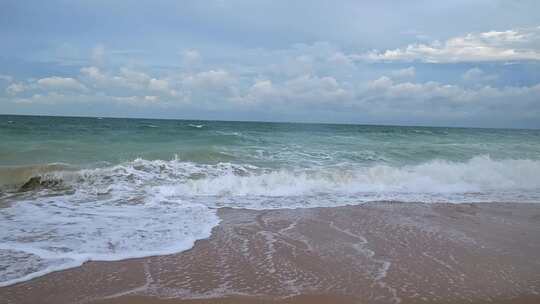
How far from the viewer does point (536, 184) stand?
12047 millimetres

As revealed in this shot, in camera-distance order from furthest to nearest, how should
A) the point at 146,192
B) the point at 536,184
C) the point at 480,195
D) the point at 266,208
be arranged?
the point at 536,184 < the point at 480,195 < the point at 146,192 < the point at 266,208

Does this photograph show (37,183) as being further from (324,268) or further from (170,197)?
(324,268)

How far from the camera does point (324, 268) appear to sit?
4.52m

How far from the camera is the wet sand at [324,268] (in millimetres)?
3791

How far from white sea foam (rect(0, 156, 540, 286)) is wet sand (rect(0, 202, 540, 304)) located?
1.66ft

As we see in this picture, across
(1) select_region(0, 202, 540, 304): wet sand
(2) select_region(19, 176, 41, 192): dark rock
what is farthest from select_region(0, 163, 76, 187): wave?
(1) select_region(0, 202, 540, 304): wet sand

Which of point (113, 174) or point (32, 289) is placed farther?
point (113, 174)

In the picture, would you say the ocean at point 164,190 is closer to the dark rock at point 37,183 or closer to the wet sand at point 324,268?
the dark rock at point 37,183

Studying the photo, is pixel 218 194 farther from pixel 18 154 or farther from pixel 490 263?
pixel 18 154

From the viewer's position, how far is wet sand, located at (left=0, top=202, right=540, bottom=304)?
379 centimetres

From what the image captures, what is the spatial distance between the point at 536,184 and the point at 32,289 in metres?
13.7

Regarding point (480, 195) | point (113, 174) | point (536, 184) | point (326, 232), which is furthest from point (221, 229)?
point (536, 184)

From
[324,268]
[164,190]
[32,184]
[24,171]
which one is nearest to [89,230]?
[164,190]

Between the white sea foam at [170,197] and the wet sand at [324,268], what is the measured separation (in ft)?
1.66
